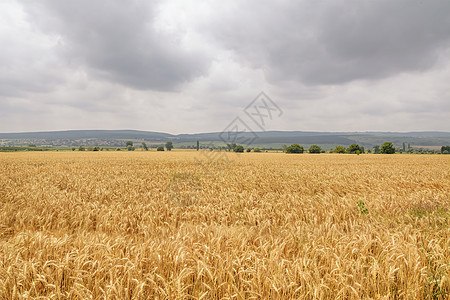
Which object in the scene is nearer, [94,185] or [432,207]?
[432,207]

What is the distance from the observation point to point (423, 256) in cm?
358

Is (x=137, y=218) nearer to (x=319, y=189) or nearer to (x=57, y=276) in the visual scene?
(x=57, y=276)

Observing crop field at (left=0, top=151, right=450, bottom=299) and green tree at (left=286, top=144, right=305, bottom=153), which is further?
green tree at (left=286, top=144, right=305, bottom=153)

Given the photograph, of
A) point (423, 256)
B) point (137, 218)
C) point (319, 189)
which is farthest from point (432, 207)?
point (137, 218)

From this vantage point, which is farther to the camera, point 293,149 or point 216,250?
point 293,149

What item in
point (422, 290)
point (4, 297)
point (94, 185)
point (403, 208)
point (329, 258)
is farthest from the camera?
point (94, 185)

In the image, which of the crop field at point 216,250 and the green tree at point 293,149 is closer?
the crop field at point 216,250

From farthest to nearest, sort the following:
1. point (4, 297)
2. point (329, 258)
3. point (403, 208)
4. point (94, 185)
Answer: point (94, 185), point (403, 208), point (329, 258), point (4, 297)

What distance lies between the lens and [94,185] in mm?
10305

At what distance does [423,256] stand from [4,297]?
20.0 feet

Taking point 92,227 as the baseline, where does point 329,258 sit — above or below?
above

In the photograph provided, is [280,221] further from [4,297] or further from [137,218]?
[4,297]

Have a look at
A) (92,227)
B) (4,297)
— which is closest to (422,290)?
(4,297)

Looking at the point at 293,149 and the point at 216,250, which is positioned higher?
Result: the point at 216,250
